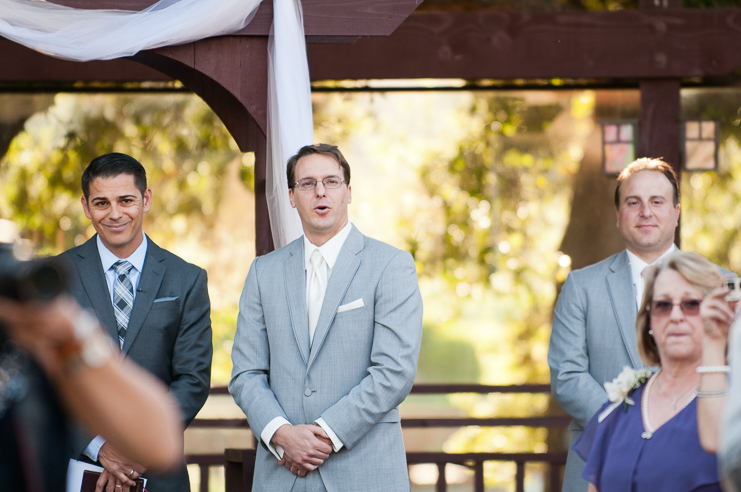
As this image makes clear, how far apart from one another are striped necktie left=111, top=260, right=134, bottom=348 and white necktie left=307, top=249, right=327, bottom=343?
0.62 meters

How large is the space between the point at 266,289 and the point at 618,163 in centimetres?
236

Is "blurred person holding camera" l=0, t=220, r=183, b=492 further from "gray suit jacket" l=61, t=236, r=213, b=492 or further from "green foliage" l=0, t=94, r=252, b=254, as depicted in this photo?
"green foliage" l=0, t=94, r=252, b=254

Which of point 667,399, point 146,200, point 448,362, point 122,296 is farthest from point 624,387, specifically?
point 448,362

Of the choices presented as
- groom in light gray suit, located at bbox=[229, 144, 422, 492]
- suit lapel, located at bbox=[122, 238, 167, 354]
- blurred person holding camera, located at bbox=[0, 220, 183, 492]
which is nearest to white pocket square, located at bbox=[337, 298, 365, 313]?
groom in light gray suit, located at bbox=[229, 144, 422, 492]

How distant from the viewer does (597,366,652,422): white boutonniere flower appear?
198 cm

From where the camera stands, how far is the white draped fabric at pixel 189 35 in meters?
2.75

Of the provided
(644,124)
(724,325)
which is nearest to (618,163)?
(644,124)

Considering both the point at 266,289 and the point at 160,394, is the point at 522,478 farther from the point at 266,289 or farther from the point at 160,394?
the point at 160,394

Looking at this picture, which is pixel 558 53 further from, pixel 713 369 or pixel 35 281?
pixel 35 281

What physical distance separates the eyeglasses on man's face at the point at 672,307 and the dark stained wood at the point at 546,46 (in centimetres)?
230

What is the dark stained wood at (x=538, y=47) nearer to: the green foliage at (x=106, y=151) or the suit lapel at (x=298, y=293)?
the green foliage at (x=106, y=151)

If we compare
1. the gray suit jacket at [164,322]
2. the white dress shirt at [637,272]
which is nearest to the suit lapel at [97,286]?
the gray suit jacket at [164,322]

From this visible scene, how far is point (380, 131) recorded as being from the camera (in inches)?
212

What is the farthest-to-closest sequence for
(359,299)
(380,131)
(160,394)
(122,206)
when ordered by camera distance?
(380,131)
(122,206)
(359,299)
(160,394)
